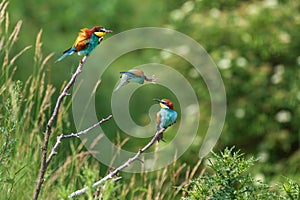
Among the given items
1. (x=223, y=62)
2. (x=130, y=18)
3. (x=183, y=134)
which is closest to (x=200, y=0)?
(x=223, y=62)

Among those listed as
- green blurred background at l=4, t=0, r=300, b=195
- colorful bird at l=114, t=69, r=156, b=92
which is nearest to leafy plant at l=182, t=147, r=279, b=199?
colorful bird at l=114, t=69, r=156, b=92

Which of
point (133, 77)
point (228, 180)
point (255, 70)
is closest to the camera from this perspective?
point (133, 77)

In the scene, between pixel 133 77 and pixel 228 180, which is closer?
pixel 133 77

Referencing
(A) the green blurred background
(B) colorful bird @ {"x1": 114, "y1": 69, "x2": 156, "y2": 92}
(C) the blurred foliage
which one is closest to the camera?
(B) colorful bird @ {"x1": 114, "y1": 69, "x2": 156, "y2": 92}

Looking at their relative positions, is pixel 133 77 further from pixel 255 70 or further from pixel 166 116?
pixel 255 70

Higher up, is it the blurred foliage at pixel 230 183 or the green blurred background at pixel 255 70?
the green blurred background at pixel 255 70

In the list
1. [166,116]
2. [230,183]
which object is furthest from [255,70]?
[166,116]

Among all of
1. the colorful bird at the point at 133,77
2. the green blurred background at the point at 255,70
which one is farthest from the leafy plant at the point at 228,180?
the green blurred background at the point at 255,70

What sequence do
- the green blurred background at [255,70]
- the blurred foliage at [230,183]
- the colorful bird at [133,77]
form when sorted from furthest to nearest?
the green blurred background at [255,70] → the blurred foliage at [230,183] → the colorful bird at [133,77]

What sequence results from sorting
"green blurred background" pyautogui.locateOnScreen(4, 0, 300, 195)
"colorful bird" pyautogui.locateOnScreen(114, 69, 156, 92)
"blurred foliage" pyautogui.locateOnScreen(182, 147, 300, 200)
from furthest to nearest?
"green blurred background" pyautogui.locateOnScreen(4, 0, 300, 195) < "blurred foliage" pyautogui.locateOnScreen(182, 147, 300, 200) < "colorful bird" pyautogui.locateOnScreen(114, 69, 156, 92)

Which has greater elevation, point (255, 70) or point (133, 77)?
point (255, 70)

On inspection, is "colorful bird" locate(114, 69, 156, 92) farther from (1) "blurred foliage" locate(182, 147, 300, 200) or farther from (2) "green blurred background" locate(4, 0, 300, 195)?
(2) "green blurred background" locate(4, 0, 300, 195)

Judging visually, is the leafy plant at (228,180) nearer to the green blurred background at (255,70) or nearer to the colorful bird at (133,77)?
the colorful bird at (133,77)

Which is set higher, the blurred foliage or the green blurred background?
the green blurred background
